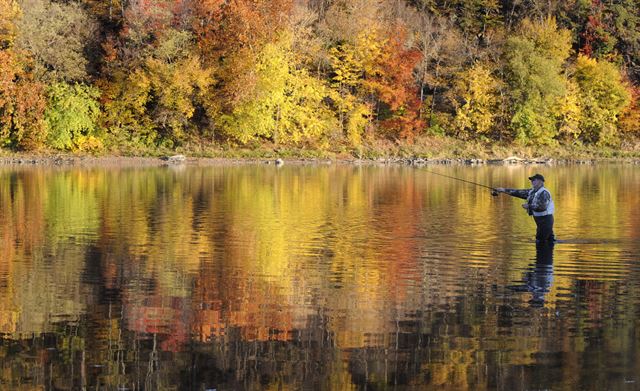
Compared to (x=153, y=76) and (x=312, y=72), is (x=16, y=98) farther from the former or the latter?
(x=312, y=72)

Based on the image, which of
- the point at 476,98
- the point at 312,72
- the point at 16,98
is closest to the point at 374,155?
the point at 312,72

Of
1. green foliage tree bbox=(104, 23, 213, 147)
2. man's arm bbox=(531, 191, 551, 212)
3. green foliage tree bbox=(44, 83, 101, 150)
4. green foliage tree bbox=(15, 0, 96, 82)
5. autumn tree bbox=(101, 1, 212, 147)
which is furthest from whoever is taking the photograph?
autumn tree bbox=(101, 1, 212, 147)

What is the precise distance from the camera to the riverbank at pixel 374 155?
7388cm

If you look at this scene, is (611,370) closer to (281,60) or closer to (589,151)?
(281,60)

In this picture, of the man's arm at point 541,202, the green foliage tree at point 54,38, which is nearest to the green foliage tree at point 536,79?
the green foliage tree at point 54,38

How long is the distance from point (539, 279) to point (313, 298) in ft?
17.0

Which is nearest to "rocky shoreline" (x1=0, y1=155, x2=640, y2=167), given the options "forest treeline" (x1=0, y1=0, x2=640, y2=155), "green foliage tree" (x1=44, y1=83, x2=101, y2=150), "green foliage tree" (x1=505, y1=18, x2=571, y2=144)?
"green foliage tree" (x1=44, y1=83, x2=101, y2=150)

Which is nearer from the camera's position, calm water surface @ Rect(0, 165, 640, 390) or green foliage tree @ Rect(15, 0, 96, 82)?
calm water surface @ Rect(0, 165, 640, 390)

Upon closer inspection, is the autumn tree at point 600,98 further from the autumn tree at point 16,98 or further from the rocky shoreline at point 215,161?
the autumn tree at point 16,98

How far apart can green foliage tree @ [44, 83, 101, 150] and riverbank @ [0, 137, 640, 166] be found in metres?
0.94

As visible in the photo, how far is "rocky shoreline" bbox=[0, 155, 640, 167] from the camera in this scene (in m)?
71.9

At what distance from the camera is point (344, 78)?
278 feet

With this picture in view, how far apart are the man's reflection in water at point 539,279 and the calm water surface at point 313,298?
0.04 metres

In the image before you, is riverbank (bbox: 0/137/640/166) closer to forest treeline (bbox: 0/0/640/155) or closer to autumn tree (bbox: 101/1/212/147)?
forest treeline (bbox: 0/0/640/155)
